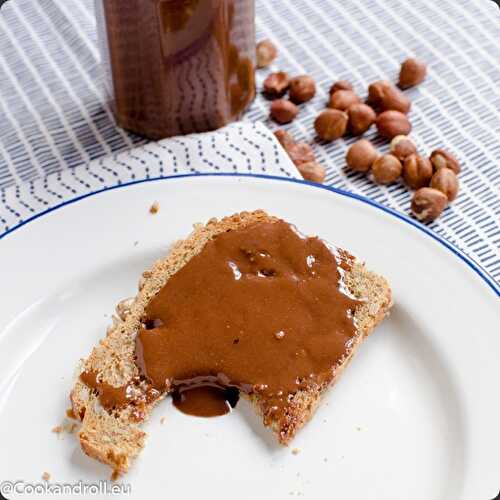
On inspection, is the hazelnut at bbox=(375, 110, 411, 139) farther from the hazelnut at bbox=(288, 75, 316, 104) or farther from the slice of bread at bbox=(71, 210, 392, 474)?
the slice of bread at bbox=(71, 210, 392, 474)

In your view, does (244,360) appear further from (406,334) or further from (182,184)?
(182,184)

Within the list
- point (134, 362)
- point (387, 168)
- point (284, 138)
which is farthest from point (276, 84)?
point (134, 362)

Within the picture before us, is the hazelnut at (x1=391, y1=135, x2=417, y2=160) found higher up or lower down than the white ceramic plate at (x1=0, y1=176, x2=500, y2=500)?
lower down

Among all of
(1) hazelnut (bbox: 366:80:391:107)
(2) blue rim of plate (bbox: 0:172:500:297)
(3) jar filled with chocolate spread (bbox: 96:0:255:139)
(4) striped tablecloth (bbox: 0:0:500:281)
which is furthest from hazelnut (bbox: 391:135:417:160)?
(3) jar filled with chocolate spread (bbox: 96:0:255:139)

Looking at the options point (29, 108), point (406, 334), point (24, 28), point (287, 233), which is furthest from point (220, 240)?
point (24, 28)

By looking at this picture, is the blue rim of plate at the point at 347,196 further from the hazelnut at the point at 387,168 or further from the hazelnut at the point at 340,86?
the hazelnut at the point at 340,86

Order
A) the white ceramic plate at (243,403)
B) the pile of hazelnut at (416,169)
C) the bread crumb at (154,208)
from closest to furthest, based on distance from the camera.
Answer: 1. the white ceramic plate at (243,403)
2. the bread crumb at (154,208)
3. the pile of hazelnut at (416,169)

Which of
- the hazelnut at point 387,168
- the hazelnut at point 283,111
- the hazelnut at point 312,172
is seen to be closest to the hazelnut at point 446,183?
the hazelnut at point 387,168
